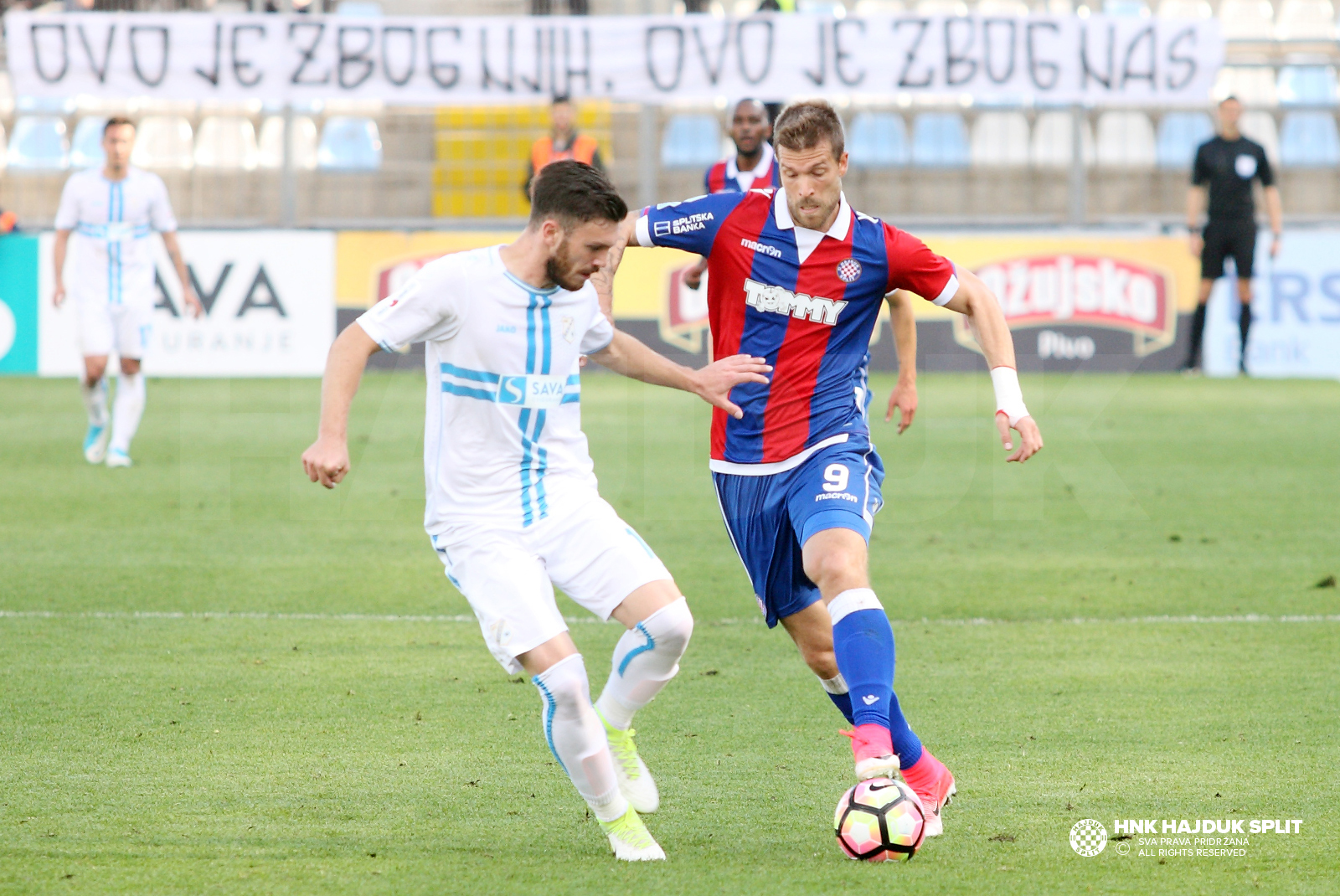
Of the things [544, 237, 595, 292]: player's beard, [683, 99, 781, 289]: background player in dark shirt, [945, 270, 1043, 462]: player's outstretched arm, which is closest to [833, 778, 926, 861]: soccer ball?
[945, 270, 1043, 462]: player's outstretched arm

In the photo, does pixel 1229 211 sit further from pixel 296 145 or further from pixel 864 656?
pixel 864 656

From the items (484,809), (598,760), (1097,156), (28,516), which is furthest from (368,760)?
(1097,156)

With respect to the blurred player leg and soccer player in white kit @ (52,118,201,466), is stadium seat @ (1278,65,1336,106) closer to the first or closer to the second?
soccer player in white kit @ (52,118,201,466)

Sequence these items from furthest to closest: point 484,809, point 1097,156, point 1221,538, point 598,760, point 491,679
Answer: point 1097,156, point 1221,538, point 491,679, point 484,809, point 598,760

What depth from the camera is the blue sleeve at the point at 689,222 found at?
490 cm

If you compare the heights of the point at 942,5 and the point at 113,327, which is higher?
the point at 942,5

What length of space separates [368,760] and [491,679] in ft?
3.54

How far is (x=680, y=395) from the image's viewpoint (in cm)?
1503

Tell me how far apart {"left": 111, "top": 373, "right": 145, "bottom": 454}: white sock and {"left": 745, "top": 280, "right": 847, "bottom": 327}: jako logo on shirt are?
724cm

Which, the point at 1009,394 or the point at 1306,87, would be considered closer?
the point at 1009,394

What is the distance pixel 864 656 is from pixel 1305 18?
1821 centimetres

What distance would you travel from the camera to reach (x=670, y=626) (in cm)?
413

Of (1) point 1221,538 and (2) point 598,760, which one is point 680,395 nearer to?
(1) point 1221,538

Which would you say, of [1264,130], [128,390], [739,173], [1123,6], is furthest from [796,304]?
[1123,6]
